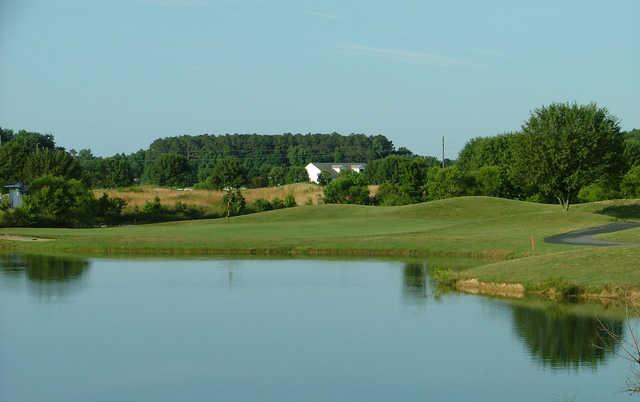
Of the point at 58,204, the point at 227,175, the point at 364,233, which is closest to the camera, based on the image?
the point at 364,233

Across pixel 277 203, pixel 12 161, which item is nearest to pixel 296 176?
pixel 12 161

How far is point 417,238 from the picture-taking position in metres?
59.6

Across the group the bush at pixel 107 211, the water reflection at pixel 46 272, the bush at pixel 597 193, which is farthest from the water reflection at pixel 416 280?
the bush at pixel 597 193

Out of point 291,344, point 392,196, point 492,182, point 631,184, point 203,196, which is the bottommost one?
point 291,344

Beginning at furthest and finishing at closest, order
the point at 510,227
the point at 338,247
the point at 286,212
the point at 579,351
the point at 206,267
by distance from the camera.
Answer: the point at 286,212 → the point at 510,227 → the point at 338,247 → the point at 206,267 → the point at 579,351

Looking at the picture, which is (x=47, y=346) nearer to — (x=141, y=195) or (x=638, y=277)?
(x=638, y=277)

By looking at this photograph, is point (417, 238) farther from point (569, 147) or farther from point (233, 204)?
point (233, 204)

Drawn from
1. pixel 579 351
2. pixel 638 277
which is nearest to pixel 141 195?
pixel 638 277

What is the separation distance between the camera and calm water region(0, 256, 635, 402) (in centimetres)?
2348

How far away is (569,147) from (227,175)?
243 feet

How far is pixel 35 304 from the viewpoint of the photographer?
36.8 metres

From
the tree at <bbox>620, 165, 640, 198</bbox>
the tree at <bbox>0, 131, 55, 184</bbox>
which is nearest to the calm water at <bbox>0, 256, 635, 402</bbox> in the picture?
the tree at <bbox>620, 165, 640, 198</bbox>

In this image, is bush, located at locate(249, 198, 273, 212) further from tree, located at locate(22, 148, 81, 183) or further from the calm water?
the calm water

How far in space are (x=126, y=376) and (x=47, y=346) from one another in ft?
15.5
